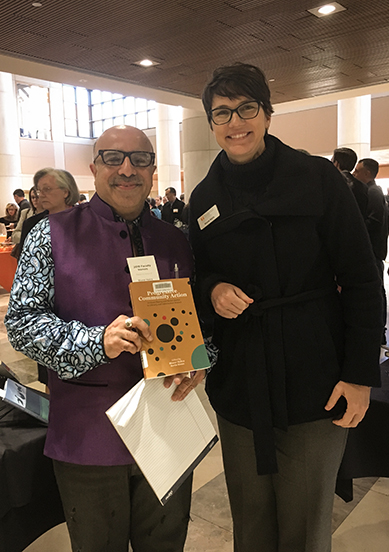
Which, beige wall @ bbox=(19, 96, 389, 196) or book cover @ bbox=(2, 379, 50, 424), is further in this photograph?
beige wall @ bbox=(19, 96, 389, 196)

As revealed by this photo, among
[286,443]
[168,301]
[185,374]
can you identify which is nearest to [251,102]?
[168,301]

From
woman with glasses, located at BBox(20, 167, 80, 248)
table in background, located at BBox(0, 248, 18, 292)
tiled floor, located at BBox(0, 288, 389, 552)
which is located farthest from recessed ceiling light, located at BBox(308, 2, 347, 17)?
table in background, located at BBox(0, 248, 18, 292)

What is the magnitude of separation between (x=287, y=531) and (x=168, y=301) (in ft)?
2.79

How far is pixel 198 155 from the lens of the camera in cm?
1000

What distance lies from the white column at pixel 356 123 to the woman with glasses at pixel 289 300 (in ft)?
46.0

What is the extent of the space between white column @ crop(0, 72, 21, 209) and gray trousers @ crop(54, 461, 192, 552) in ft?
50.7

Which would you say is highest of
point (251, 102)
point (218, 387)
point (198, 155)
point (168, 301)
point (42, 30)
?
point (42, 30)

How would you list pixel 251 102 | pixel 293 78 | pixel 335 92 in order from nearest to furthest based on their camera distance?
pixel 251 102 < pixel 293 78 < pixel 335 92

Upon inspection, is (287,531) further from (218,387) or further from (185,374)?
(185,374)

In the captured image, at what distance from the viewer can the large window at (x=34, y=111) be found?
25.6 m

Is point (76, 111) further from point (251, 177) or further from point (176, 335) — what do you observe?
point (176, 335)

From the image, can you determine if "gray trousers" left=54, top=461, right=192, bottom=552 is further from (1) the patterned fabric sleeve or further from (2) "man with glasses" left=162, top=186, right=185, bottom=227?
(2) "man with glasses" left=162, top=186, right=185, bottom=227

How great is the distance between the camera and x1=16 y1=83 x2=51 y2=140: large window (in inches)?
1007

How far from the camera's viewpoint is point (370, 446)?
2.19 meters
